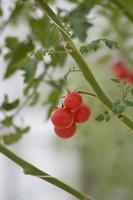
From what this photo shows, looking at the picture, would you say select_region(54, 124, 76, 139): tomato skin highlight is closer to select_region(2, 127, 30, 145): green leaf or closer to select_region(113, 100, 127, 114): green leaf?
select_region(113, 100, 127, 114): green leaf

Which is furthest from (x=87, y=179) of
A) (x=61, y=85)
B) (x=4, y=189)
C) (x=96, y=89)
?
(x=96, y=89)

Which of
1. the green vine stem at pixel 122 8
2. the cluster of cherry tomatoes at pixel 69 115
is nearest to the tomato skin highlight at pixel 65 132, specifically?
the cluster of cherry tomatoes at pixel 69 115

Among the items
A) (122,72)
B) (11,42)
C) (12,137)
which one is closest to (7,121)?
(12,137)

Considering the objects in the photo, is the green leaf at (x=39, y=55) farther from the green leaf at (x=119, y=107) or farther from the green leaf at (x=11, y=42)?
the green leaf at (x=11, y=42)

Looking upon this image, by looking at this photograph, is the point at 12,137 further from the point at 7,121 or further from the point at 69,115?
the point at 69,115

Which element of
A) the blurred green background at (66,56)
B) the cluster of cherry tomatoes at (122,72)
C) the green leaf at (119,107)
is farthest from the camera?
the cluster of cherry tomatoes at (122,72)

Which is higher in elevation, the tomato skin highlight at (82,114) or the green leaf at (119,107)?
the tomato skin highlight at (82,114)
